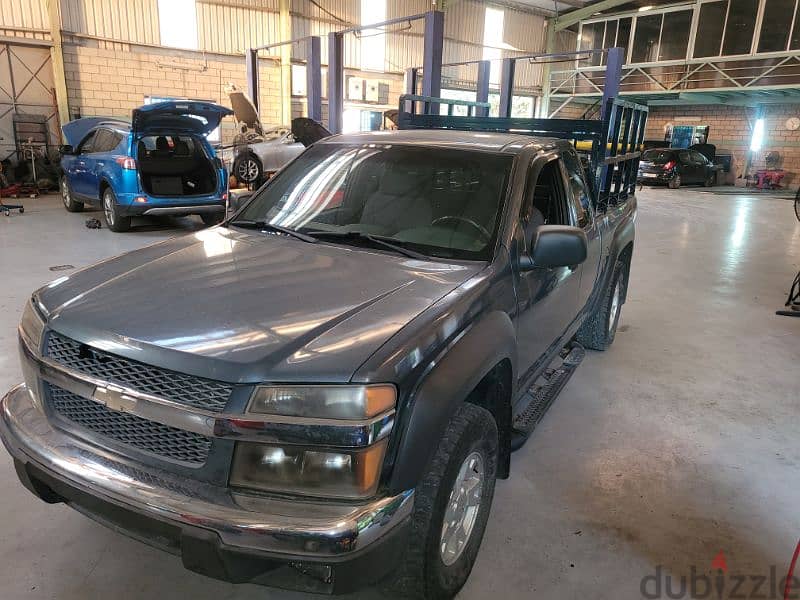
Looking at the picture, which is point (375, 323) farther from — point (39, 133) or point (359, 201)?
point (39, 133)

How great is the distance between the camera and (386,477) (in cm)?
151

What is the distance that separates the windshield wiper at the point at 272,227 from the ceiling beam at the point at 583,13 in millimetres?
22416

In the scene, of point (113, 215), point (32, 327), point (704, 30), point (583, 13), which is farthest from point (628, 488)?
point (583, 13)

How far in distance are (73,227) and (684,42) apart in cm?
1972

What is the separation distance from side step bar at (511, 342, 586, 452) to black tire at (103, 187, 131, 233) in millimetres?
6777

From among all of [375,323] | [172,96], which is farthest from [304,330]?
[172,96]

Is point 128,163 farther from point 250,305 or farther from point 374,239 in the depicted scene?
point 250,305

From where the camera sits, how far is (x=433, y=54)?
9109 millimetres

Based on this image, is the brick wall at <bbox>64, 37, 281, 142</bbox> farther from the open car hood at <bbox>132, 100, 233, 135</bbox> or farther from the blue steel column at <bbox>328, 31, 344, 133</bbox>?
the open car hood at <bbox>132, 100, 233, 135</bbox>

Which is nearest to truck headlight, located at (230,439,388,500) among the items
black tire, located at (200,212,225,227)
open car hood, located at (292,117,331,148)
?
black tire, located at (200,212,225,227)

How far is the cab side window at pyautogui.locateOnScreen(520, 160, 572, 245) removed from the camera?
2.56m

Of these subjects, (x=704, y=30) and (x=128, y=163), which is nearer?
(x=128, y=163)

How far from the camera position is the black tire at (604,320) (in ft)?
13.7

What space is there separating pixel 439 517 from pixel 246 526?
0.59 metres
